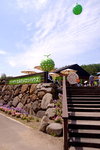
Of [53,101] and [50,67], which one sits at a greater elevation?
[50,67]

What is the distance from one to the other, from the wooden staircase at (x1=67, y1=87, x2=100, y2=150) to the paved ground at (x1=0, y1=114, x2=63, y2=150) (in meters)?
0.60

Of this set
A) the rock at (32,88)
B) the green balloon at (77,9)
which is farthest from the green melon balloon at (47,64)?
the green balloon at (77,9)

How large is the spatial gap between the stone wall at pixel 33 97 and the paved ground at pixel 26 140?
7.24 feet

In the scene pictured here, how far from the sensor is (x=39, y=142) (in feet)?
17.8

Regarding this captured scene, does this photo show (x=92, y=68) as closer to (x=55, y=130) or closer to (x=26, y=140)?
(x=55, y=130)

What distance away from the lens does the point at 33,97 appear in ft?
37.0

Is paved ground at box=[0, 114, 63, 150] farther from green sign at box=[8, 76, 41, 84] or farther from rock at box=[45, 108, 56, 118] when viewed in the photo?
green sign at box=[8, 76, 41, 84]

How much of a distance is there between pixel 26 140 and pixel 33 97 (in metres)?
5.69

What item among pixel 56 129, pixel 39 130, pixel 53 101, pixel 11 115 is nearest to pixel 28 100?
pixel 11 115

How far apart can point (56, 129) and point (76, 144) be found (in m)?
1.51

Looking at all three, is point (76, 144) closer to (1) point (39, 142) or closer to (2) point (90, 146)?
(2) point (90, 146)

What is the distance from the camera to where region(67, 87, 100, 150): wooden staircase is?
4.67m

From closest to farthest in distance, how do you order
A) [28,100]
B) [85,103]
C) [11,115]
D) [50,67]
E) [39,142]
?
[39,142], [85,103], [11,115], [28,100], [50,67]

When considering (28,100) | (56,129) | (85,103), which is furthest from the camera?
(28,100)
